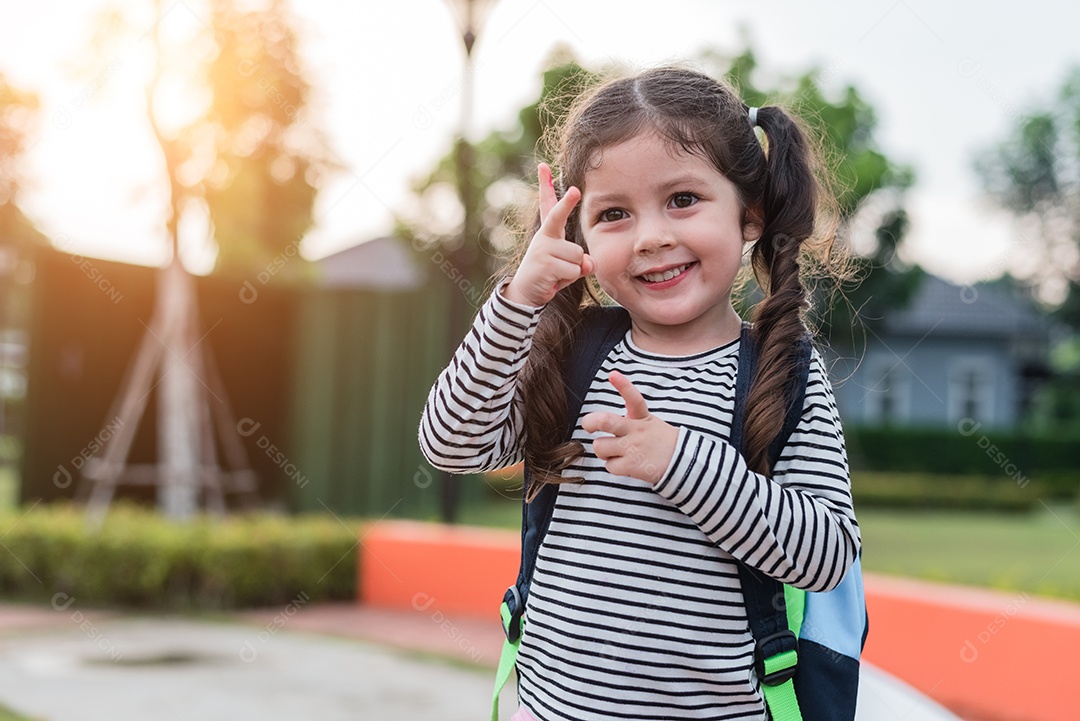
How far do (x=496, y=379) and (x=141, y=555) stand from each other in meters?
5.01

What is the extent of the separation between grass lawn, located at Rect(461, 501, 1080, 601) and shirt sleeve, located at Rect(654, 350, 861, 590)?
14.4ft

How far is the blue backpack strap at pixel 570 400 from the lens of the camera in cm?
145

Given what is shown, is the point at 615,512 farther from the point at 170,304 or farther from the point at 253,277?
the point at 253,277

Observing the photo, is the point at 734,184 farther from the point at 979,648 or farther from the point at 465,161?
the point at 465,161

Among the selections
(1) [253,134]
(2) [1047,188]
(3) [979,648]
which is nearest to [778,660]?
(3) [979,648]

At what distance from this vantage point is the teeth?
4.63 feet

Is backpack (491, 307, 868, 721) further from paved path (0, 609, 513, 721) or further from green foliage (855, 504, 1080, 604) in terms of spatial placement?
green foliage (855, 504, 1080, 604)

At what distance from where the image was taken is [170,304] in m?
6.98

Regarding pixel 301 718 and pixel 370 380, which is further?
pixel 370 380

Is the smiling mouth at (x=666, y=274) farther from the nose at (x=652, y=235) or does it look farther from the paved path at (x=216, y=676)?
the paved path at (x=216, y=676)

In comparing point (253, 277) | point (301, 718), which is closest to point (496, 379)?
point (301, 718)

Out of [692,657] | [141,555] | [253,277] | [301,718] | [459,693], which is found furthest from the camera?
[253,277]

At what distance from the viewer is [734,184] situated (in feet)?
4.77

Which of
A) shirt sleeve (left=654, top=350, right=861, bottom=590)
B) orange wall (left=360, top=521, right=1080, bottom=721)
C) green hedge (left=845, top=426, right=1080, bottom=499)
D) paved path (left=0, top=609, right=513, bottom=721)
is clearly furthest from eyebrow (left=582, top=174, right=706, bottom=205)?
green hedge (left=845, top=426, right=1080, bottom=499)
